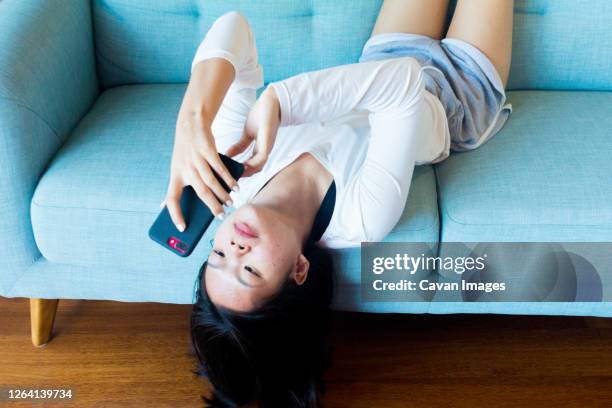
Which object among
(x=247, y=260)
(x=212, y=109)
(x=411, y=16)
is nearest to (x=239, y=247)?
(x=247, y=260)

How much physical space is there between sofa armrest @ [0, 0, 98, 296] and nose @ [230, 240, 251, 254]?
50 cm

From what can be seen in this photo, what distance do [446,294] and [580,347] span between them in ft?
1.40

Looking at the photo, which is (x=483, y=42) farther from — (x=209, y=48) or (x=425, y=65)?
(x=209, y=48)

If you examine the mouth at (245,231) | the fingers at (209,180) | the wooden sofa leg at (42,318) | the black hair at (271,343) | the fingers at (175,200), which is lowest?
the wooden sofa leg at (42,318)

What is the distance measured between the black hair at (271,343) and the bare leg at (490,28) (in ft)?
2.22

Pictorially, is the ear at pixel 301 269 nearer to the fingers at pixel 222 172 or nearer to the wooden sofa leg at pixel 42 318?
the fingers at pixel 222 172

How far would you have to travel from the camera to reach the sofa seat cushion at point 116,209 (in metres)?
1.19

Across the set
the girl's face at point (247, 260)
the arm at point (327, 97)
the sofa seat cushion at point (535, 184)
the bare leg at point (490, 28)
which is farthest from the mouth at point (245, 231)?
the bare leg at point (490, 28)

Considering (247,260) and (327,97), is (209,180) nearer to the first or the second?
(247,260)

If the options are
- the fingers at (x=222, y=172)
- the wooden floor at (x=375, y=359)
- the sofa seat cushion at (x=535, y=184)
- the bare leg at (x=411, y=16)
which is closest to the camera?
the fingers at (x=222, y=172)

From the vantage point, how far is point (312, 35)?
1524 millimetres

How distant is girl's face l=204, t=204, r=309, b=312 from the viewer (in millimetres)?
1013

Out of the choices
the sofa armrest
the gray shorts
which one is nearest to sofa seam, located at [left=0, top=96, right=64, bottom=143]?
the sofa armrest

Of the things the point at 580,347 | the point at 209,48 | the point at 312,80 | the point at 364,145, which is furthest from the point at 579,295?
the point at 209,48
